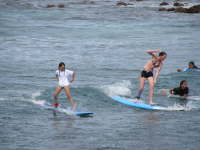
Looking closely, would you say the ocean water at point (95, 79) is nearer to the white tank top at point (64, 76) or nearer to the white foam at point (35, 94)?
the white foam at point (35, 94)

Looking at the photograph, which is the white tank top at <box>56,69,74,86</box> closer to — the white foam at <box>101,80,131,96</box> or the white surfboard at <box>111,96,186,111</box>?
the white surfboard at <box>111,96,186,111</box>

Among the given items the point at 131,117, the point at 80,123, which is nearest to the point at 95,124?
the point at 80,123

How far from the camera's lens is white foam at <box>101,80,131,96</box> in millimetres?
22084

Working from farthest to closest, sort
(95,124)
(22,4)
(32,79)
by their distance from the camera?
(22,4) → (32,79) → (95,124)

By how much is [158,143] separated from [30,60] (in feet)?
57.5

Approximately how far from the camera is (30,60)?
3153 centimetres

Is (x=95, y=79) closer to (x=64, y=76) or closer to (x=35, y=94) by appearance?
(x=35, y=94)

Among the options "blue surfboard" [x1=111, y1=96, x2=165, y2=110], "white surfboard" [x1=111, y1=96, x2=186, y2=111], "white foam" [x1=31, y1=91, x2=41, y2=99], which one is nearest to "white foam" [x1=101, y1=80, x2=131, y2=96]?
"blue surfboard" [x1=111, y1=96, x2=165, y2=110]

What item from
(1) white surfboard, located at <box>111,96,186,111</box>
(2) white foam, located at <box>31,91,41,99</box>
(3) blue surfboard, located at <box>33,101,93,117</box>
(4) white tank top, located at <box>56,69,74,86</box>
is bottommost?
(1) white surfboard, located at <box>111,96,186,111</box>

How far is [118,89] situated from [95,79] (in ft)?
9.02

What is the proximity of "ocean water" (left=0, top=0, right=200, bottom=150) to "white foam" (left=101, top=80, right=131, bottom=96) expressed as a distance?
43mm

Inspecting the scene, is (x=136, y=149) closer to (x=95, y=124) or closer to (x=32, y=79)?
(x=95, y=124)

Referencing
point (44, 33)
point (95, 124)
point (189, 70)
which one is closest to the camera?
point (95, 124)

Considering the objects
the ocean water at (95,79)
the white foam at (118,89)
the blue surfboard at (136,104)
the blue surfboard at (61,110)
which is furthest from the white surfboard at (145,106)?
the blue surfboard at (61,110)
